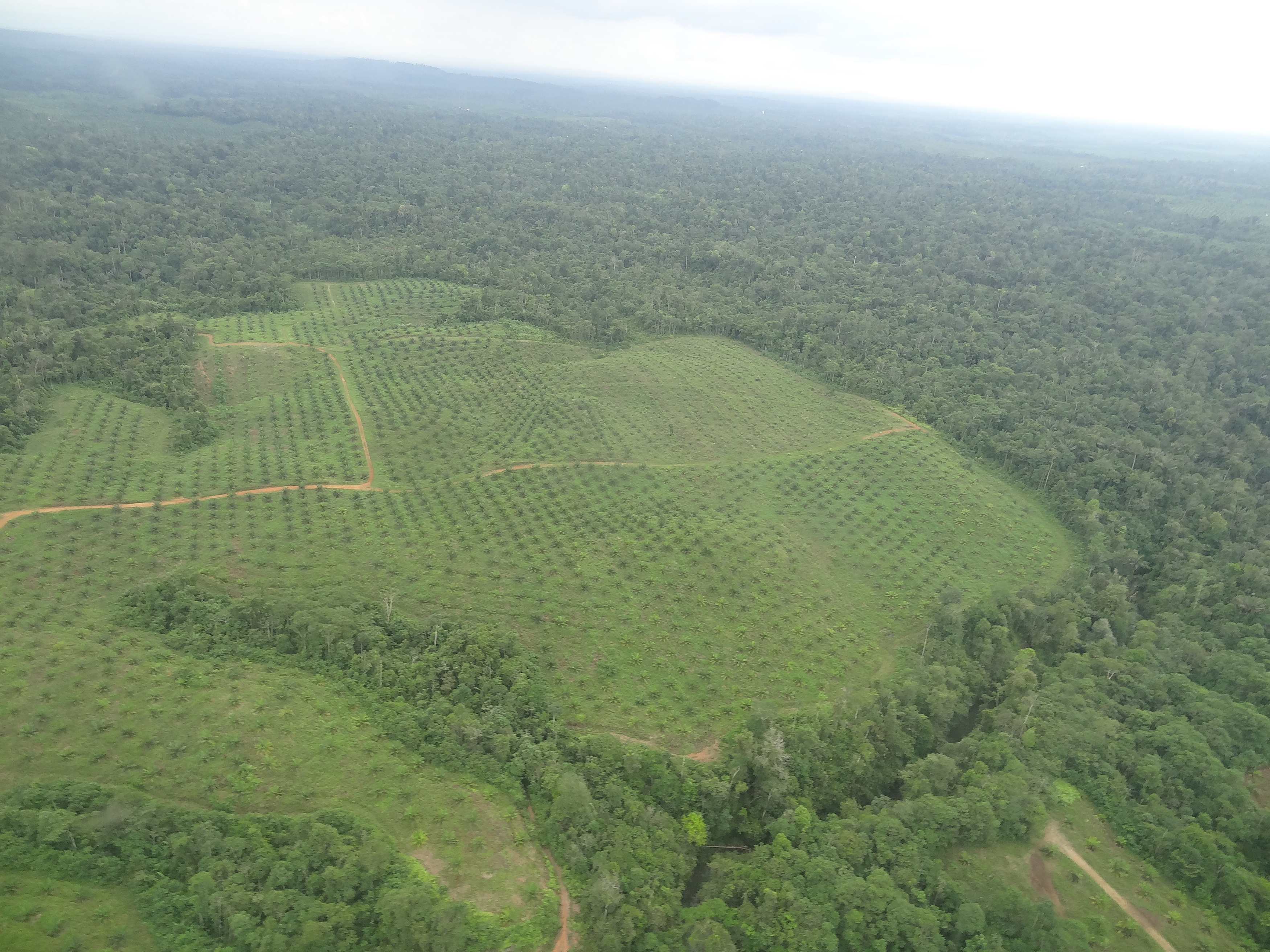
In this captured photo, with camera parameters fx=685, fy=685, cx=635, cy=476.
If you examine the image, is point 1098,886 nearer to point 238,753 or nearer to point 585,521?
point 585,521

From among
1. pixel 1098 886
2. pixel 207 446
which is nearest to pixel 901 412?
pixel 1098 886

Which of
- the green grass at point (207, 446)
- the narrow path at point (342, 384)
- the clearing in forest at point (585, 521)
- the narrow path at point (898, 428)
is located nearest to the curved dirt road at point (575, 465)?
the clearing in forest at point (585, 521)

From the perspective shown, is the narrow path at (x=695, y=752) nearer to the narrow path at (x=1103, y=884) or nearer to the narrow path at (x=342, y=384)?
the narrow path at (x=1103, y=884)

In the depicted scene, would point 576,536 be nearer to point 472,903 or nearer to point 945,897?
point 472,903

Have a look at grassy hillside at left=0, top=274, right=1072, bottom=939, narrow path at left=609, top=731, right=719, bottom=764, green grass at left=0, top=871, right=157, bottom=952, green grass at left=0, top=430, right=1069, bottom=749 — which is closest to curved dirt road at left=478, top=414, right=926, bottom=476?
grassy hillside at left=0, top=274, right=1072, bottom=939

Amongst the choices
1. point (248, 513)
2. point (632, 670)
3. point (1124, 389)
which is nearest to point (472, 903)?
point (632, 670)

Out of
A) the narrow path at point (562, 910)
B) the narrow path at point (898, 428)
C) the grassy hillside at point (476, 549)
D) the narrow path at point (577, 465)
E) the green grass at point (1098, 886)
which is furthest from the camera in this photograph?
the narrow path at point (898, 428)
